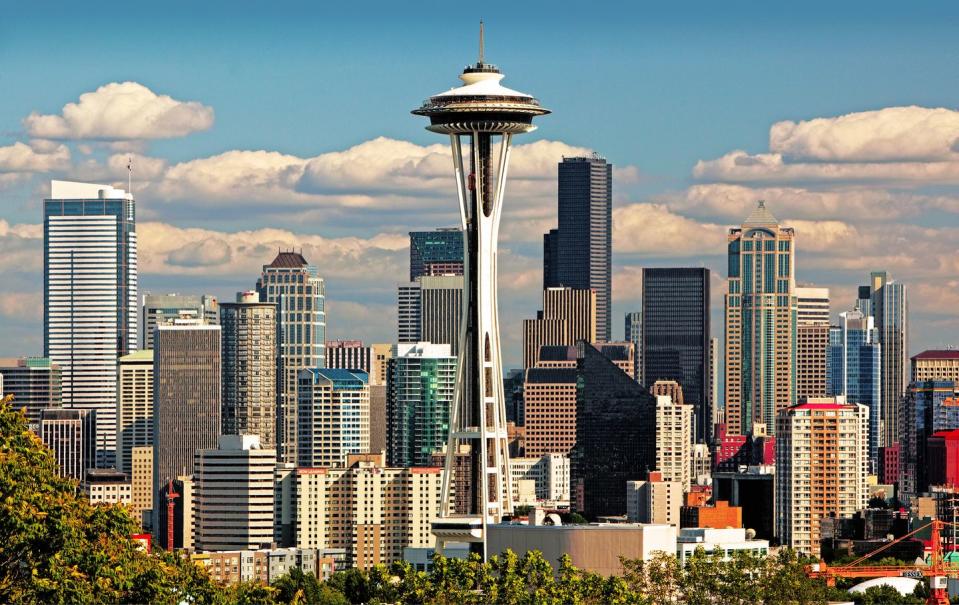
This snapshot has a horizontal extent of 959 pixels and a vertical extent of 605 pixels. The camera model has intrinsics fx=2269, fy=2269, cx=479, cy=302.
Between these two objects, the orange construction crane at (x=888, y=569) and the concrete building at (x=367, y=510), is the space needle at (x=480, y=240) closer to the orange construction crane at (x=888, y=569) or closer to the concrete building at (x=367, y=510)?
the orange construction crane at (x=888, y=569)

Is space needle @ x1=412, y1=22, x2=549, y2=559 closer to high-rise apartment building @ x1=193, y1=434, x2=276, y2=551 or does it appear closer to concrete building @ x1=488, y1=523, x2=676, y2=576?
concrete building @ x1=488, y1=523, x2=676, y2=576

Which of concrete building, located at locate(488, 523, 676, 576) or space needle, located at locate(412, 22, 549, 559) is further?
space needle, located at locate(412, 22, 549, 559)

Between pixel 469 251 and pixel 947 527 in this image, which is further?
pixel 947 527

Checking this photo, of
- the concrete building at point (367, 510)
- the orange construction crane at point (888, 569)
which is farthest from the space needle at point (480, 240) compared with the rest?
the concrete building at point (367, 510)

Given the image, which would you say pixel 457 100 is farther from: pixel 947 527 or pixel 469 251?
pixel 947 527

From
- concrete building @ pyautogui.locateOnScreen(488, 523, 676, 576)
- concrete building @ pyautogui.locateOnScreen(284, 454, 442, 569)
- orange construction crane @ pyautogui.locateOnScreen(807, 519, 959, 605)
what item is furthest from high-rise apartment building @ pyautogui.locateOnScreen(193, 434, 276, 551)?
concrete building @ pyautogui.locateOnScreen(488, 523, 676, 576)

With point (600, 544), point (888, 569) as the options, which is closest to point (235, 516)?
point (888, 569)

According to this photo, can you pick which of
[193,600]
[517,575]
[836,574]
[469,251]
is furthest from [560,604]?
[836,574]
